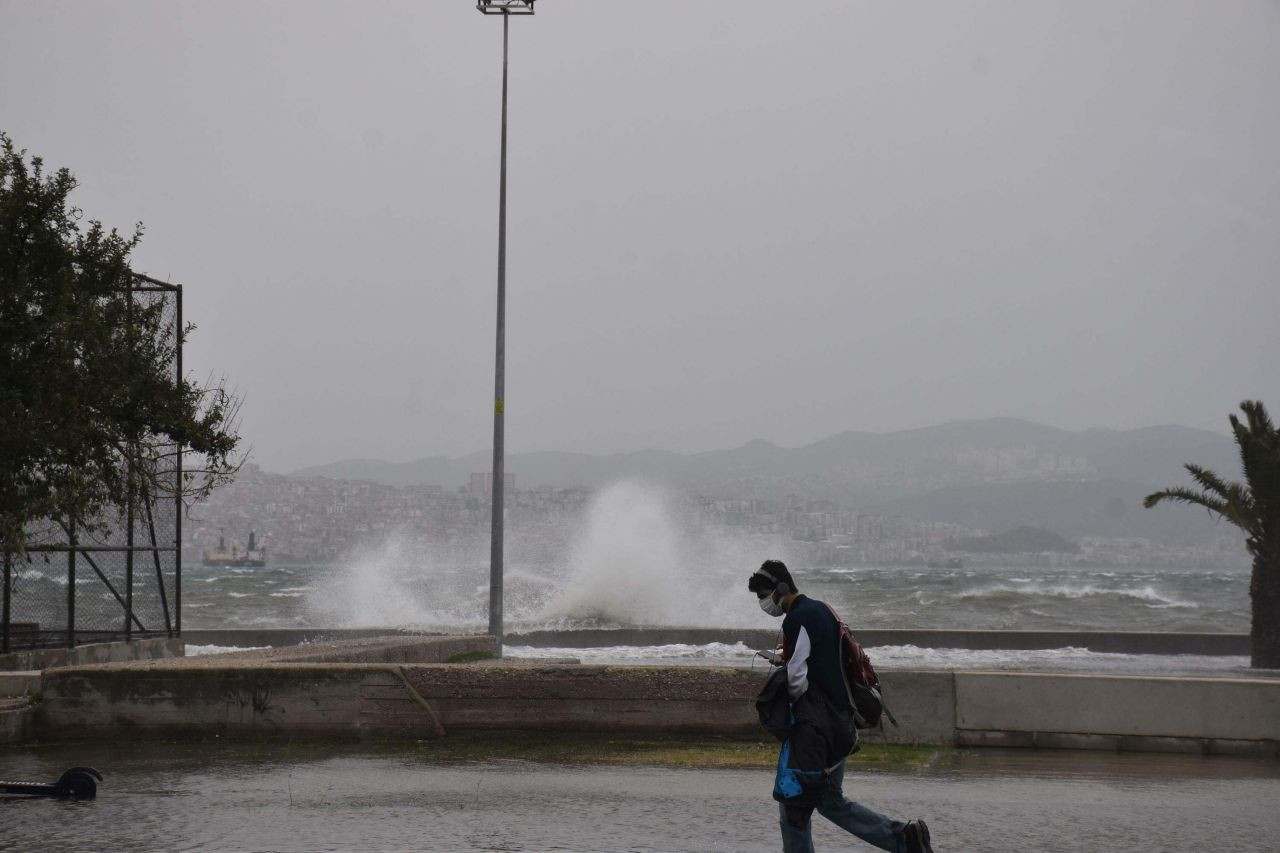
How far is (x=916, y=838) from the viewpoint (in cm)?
654

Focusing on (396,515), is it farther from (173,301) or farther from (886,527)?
(173,301)

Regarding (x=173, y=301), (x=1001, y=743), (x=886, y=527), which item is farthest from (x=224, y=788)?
(x=886, y=527)

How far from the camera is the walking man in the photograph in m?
6.44

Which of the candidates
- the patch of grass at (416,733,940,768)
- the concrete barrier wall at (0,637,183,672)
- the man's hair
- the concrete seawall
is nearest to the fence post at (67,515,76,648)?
the concrete barrier wall at (0,637,183,672)

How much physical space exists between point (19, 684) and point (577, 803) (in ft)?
22.4

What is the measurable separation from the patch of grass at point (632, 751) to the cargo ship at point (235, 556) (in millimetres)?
160727

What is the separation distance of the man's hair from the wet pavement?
1764 mm

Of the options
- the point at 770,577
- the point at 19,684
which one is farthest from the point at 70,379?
the point at 770,577

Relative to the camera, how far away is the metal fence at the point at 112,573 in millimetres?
17125

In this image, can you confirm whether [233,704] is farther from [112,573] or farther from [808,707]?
[112,573]

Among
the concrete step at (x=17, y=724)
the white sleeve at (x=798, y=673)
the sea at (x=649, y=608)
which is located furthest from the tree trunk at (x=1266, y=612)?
the white sleeve at (x=798, y=673)

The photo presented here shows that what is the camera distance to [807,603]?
6.59 meters

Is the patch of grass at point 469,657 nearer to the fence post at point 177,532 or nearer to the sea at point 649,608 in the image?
the fence post at point 177,532

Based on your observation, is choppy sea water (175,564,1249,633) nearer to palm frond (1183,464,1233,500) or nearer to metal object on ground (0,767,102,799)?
palm frond (1183,464,1233,500)
